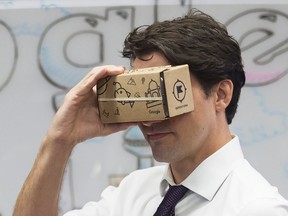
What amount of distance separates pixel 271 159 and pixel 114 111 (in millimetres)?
1125

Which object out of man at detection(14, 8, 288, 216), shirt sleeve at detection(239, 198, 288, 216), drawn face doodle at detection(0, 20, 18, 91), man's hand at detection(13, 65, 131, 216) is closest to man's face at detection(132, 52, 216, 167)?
man at detection(14, 8, 288, 216)

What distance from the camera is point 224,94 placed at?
4.45ft

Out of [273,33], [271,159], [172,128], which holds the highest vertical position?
[273,33]

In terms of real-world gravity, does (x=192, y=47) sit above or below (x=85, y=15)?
below

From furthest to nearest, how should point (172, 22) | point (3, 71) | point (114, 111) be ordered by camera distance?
1. point (3, 71)
2. point (172, 22)
3. point (114, 111)

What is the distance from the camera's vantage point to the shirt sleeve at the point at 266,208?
1117 mm

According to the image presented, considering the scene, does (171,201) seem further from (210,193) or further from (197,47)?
(197,47)

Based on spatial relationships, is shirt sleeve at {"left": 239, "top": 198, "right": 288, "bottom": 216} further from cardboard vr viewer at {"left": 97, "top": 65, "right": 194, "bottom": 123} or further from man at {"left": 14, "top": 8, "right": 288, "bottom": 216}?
cardboard vr viewer at {"left": 97, "top": 65, "right": 194, "bottom": 123}

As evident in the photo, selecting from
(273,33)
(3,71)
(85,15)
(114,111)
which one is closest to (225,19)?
(273,33)

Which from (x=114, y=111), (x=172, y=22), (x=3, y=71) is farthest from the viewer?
(x=3, y=71)

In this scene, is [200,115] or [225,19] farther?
[225,19]

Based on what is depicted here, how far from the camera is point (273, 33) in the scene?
2193 millimetres

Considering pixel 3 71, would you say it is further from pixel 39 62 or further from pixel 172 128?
pixel 172 128

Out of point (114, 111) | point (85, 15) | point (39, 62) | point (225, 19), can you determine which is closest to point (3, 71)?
point (39, 62)
